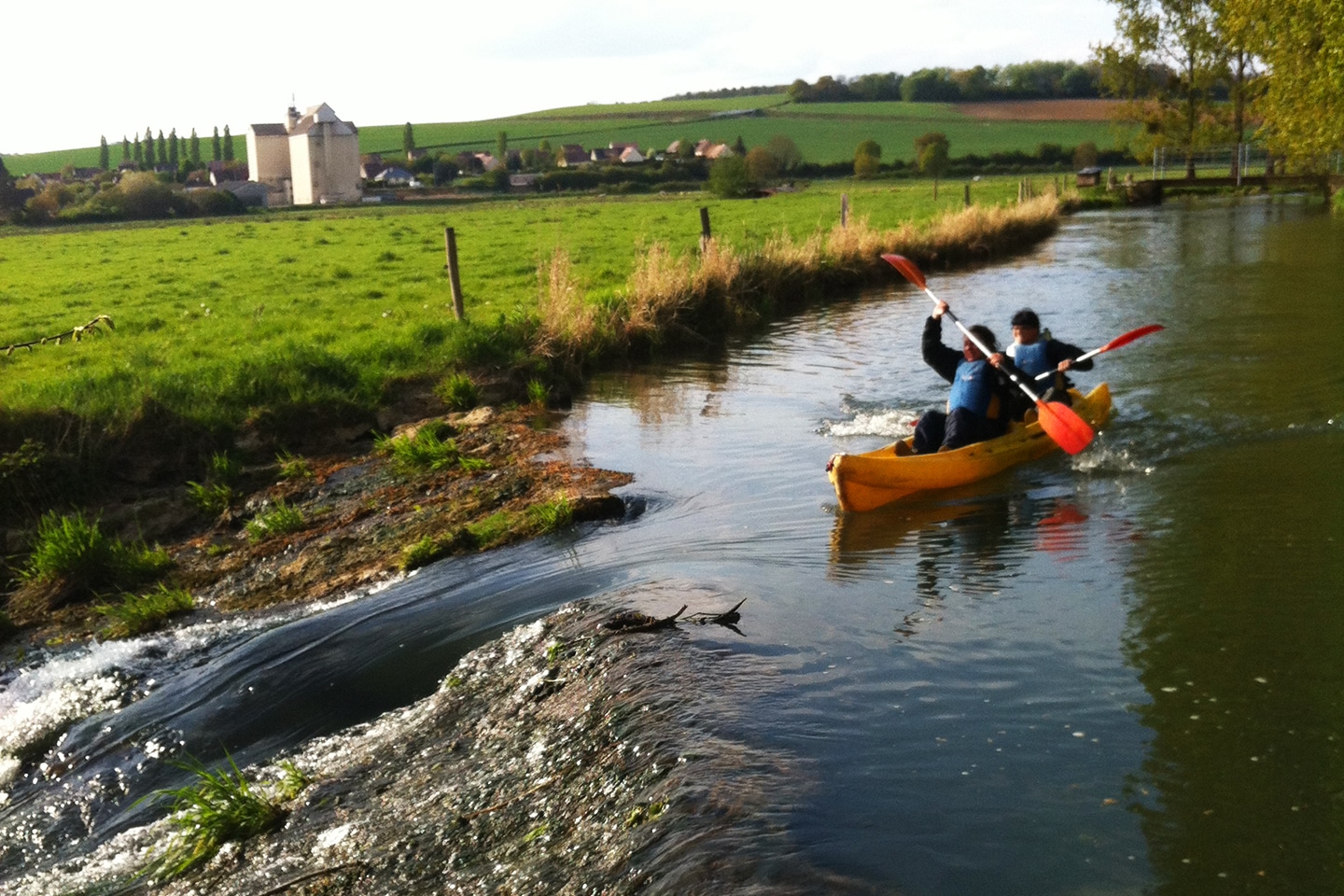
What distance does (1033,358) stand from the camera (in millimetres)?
11922

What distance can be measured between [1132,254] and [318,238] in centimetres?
2494

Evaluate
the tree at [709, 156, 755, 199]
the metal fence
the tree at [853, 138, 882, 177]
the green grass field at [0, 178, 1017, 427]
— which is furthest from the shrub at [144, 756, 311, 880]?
the tree at [853, 138, 882, 177]

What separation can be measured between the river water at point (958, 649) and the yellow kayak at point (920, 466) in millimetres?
152

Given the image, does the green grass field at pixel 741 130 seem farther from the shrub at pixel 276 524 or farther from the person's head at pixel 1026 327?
the shrub at pixel 276 524

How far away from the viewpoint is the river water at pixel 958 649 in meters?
4.57

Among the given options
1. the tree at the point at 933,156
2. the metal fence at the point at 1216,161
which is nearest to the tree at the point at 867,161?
the tree at the point at 933,156

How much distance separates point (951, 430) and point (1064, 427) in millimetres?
928

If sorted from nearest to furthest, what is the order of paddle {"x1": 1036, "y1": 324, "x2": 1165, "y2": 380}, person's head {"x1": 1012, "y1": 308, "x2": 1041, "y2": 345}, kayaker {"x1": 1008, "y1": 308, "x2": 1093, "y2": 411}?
paddle {"x1": 1036, "y1": 324, "x2": 1165, "y2": 380}
kayaker {"x1": 1008, "y1": 308, "x2": 1093, "y2": 411}
person's head {"x1": 1012, "y1": 308, "x2": 1041, "y2": 345}

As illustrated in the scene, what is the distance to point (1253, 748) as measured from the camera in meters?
5.09

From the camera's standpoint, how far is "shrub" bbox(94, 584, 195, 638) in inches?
341

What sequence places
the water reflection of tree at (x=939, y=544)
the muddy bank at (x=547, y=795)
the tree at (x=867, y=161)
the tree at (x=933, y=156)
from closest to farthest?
the muddy bank at (x=547, y=795), the water reflection of tree at (x=939, y=544), the tree at (x=933, y=156), the tree at (x=867, y=161)

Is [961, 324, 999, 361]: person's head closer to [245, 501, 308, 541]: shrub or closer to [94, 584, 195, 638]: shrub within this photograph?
[245, 501, 308, 541]: shrub

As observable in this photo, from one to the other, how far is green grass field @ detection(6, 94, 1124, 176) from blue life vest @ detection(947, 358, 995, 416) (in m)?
73.9

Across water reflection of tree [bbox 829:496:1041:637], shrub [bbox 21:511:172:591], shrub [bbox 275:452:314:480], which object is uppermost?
shrub [bbox 275:452:314:480]
